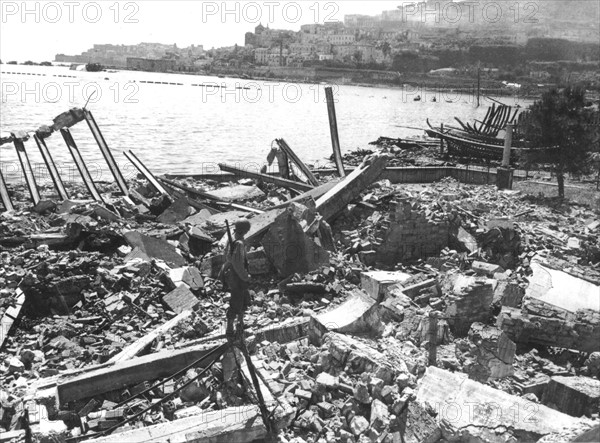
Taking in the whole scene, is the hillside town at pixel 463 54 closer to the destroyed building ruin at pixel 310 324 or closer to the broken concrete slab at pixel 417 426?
the destroyed building ruin at pixel 310 324

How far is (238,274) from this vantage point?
16.6ft

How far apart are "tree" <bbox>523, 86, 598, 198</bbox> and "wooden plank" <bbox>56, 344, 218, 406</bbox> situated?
1226 centimetres

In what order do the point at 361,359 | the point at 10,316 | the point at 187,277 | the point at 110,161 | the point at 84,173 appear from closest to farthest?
the point at 361,359, the point at 10,316, the point at 187,277, the point at 84,173, the point at 110,161

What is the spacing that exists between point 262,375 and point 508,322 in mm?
3170

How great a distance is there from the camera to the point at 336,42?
189375 millimetres

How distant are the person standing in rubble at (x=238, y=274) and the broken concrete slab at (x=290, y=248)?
4.00 meters

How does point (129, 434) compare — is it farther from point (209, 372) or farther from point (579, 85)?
point (579, 85)

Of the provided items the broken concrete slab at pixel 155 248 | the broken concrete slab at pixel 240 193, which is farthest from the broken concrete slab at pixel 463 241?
the broken concrete slab at pixel 240 193

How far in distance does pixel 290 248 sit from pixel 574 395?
5.07 m

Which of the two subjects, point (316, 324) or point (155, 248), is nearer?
point (316, 324)

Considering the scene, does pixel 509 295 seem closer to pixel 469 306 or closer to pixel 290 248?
pixel 469 306

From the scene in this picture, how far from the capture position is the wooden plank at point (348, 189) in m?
11.2

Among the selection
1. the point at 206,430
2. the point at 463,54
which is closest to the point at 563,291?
the point at 206,430

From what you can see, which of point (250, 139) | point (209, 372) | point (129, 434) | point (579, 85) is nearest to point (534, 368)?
point (209, 372)
